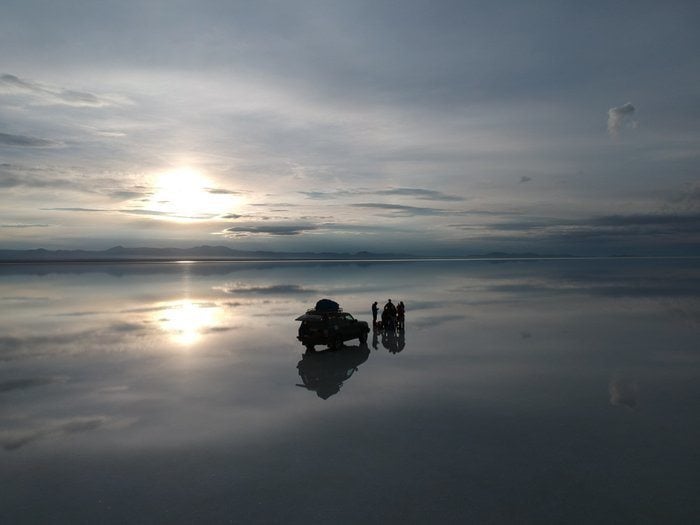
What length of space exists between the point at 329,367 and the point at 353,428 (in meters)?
6.52

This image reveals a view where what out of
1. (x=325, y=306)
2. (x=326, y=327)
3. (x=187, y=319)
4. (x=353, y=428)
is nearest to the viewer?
(x=353, y=428)

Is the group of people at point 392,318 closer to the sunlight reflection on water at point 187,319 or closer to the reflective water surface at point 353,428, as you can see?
the reflective water surface at point 353,428

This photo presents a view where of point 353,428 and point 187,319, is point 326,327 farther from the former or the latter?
point 187,319

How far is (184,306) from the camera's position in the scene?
3562 cm

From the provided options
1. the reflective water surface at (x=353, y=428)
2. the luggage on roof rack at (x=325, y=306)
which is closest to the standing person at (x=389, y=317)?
the reflective water surface at (x=353, y=428)

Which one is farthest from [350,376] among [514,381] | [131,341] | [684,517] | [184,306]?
[184,306]

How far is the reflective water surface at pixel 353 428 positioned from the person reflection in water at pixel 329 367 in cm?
12

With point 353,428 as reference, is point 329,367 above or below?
below

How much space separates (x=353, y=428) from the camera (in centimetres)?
1097

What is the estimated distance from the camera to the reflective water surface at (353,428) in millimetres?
7812

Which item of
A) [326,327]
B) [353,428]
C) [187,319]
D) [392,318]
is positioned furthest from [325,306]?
[187,319]

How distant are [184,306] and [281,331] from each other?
1407 centimetres

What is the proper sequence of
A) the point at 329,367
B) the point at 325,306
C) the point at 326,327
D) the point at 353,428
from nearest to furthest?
1. the point at 353,428
2. the point at 329,367
3. the point at 326,327
4. the point at 325,306

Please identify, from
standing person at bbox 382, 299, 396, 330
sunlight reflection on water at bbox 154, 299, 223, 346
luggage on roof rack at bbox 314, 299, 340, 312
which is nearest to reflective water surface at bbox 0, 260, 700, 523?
sunlight reflection on water at bbox 154, 299, 223, 346
